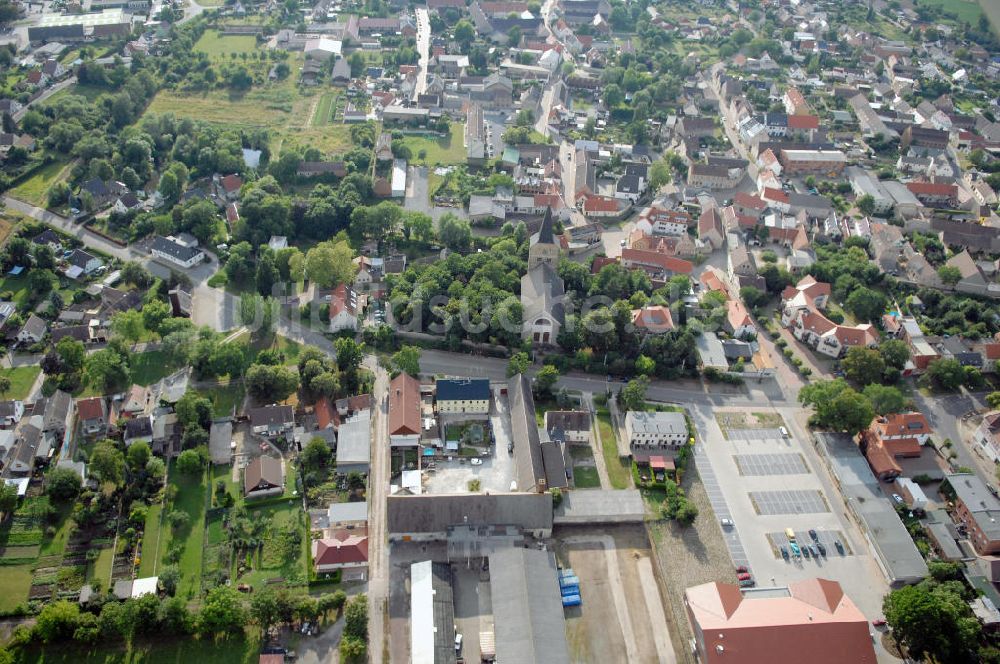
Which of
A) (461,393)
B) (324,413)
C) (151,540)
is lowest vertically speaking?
(151,540)

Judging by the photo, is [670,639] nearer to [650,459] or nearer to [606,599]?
[606,599]

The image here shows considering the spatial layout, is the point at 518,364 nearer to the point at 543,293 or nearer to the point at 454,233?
the point at 543,293

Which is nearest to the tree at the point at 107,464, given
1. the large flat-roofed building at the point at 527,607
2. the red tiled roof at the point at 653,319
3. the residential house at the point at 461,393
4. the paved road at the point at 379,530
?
the paved road at the point at 379,530

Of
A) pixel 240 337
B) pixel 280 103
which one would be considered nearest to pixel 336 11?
pixel 280 103

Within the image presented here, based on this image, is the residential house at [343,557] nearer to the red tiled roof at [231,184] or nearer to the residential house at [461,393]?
the residential house at [461,393]

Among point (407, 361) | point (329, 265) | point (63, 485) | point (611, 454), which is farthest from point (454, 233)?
point (63, 485)
